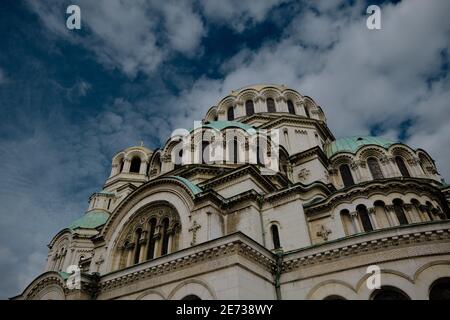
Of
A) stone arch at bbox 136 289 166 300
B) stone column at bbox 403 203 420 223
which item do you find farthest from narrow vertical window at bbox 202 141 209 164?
stone column at bbox 403 203 420 223

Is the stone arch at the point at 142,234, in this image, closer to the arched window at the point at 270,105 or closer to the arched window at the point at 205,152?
→ the arched window at the point at 205,152

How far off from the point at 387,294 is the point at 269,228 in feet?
23.3

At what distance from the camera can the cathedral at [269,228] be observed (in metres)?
13.4

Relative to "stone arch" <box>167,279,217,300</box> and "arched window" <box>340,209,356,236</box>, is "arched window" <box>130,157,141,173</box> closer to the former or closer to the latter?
"stone arch" <box>167,279,217,300</box>

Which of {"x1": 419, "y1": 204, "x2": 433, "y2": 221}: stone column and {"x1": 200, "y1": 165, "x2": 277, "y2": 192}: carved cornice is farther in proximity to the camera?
{"x1": 200, "y1": 165, "x2": 277, "y2": 192}: carved cornice

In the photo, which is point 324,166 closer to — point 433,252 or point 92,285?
point 433,252

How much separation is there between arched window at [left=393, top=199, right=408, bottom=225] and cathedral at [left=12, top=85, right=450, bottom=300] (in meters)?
0.08

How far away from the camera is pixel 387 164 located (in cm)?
2525

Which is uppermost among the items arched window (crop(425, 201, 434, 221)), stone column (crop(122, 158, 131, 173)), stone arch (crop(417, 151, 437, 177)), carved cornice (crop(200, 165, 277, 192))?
stone column (crop(122, 158, 131, 173))

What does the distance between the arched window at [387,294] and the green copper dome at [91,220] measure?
26266 mm

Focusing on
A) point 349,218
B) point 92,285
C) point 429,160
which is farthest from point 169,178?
point 429,160

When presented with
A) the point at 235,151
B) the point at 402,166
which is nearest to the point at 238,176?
the point at 235,151

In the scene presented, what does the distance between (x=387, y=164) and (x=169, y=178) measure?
17.0 metres

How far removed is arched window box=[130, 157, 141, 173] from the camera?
4011 centimetres
